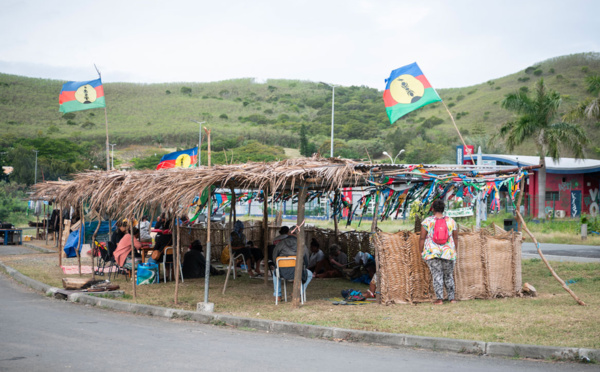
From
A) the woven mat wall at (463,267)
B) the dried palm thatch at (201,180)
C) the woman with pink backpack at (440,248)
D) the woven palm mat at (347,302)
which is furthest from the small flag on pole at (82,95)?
the woman with pink backpack at (440,248)

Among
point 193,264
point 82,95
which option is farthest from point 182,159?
point 193,264

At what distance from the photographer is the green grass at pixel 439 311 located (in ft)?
25.7

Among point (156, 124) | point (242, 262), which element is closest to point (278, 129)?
point (156, 124)

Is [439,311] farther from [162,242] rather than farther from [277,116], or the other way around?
[277,116]

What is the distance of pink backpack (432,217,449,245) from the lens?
10250 millimetres

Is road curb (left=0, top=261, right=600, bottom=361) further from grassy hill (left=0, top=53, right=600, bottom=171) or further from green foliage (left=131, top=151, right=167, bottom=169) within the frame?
green foliage (left=131, top=151, right=167, bottom=169)

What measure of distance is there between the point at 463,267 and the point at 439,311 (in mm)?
1522

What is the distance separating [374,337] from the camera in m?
7.96

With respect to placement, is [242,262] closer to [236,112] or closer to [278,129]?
[278,129]

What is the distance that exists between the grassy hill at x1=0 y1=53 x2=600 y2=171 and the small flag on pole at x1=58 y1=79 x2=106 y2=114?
45.8m

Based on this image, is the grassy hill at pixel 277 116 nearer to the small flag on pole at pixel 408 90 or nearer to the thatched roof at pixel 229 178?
the small flag on pole at pixel 408 90

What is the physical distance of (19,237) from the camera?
2673 cm

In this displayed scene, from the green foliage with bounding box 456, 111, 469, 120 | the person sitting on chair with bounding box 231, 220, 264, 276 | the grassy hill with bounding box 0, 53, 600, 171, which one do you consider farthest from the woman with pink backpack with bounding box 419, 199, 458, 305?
the green foliage with bounding box 456, 111, 469, 120

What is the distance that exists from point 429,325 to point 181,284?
717 cm
